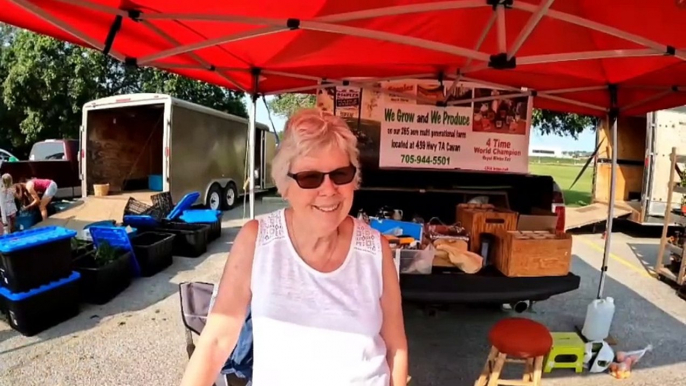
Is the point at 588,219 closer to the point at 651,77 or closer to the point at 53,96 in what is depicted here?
the point at 651,77

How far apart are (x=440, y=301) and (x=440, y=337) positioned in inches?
53.2

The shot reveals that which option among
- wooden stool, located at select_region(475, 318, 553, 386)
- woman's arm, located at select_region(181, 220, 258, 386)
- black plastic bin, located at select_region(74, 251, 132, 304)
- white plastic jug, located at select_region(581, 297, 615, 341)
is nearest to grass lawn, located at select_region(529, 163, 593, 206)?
white plastic jug, located at select_region(581, 297, 615, 341)

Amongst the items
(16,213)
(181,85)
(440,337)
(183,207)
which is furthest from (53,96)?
(440,337)

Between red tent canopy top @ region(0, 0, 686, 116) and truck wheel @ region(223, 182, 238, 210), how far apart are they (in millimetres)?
8177

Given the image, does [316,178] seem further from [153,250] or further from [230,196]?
[230,196]

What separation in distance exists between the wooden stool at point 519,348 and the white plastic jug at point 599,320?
1276 mm

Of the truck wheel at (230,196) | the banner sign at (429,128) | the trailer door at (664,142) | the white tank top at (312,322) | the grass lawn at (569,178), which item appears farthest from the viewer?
the grass lawn at (569,178)

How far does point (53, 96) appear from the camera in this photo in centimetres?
1752

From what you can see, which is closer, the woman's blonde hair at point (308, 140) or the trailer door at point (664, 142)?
the woman's blonde hair at point (308, 140)

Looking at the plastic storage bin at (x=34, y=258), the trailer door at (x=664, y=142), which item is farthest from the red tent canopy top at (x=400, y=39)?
the trailer door at (x=664, y=142)

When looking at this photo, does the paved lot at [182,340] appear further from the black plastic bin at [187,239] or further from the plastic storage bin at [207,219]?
the plastic storage bin at [207,219]

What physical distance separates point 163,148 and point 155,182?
2754 millimetres

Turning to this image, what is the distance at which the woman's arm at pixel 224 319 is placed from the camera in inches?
58.5

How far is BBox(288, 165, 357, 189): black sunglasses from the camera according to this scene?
5.01ft
